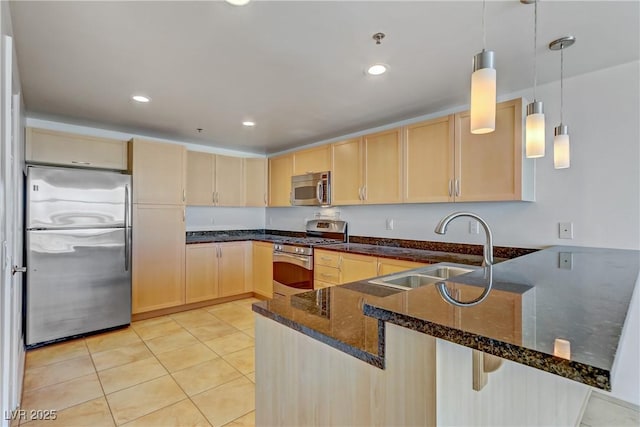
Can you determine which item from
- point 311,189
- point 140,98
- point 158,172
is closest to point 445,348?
point 140,98

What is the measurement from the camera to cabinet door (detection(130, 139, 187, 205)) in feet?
11.9

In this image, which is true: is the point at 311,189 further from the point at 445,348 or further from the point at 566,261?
the point at 445,348

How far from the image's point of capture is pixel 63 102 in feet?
9.60

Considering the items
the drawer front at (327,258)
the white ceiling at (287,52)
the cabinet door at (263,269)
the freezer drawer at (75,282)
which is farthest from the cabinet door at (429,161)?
the freezer drawer at (75,282)

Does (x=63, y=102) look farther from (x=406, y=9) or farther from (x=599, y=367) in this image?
(x=599, y=367)

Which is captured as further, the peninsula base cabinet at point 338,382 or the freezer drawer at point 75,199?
the freezer drawer at point 75,199

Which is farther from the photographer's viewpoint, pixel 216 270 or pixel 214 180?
pixel 214 180

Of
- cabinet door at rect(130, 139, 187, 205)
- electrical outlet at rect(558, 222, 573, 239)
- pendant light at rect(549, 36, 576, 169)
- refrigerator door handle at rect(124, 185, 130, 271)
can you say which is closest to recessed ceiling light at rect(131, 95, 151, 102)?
cabinet door at rect(130, 139, 187, 205)

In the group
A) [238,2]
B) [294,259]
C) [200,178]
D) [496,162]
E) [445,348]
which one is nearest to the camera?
[445,348]

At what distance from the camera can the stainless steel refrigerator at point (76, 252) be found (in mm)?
2893

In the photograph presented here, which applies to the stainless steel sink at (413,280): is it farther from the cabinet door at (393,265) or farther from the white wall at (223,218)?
the white wall at (223,218)

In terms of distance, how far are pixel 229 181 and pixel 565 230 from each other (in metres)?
3.97

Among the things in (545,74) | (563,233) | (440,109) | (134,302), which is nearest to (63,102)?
(134,302)

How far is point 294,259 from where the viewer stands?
3902 mm
